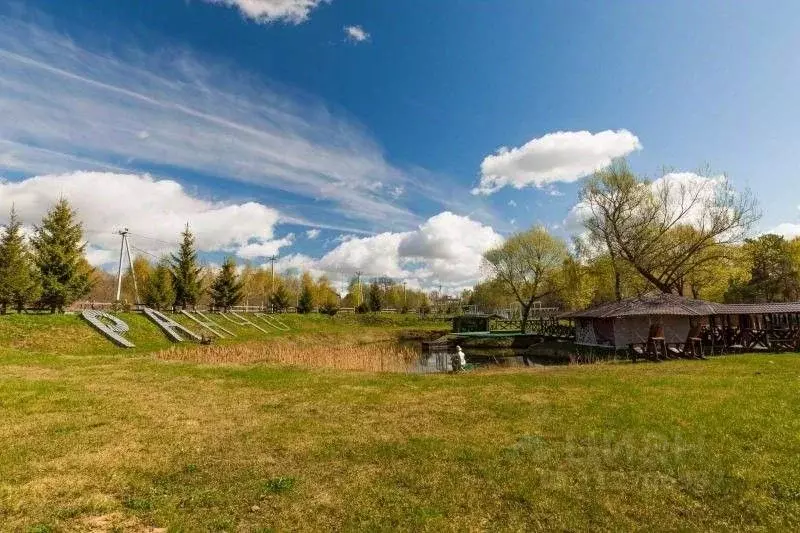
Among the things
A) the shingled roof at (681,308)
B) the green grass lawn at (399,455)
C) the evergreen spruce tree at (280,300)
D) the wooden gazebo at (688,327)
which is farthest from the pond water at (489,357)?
the evergreen spruce tree at (280,300)

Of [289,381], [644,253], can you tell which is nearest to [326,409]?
[289,381]

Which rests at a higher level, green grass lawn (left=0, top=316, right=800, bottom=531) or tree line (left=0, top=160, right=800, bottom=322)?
tree line (left=0, top=160, right=800, bottom=322)

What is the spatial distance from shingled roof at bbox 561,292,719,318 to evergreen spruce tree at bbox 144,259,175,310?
4076cm

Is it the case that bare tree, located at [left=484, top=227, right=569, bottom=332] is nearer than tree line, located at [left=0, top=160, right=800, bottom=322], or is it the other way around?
tree line, located at [left=0, top=160, right=800, bottom=322]

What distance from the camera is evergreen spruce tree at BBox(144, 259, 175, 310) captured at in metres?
45.6

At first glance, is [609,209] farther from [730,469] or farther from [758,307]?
[730,469]

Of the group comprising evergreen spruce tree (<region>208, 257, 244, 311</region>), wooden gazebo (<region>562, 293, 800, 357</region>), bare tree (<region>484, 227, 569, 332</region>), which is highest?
bare tree (<region>484, 227, 569, 332</region>)

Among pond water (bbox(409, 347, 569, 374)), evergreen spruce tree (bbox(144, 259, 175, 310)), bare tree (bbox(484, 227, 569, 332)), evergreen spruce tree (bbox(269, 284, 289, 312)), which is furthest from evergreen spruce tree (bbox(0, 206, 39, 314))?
bare tree (bbox(484, 227, 569, 332))

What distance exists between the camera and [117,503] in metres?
6.11

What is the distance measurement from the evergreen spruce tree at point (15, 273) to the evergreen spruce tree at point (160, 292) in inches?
560

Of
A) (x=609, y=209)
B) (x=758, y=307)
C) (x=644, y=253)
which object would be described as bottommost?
(x=758, y=307)

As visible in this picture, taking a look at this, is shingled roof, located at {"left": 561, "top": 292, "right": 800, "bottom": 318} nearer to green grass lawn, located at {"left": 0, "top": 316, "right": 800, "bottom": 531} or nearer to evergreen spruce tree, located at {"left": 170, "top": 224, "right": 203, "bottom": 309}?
green grass lawn, located at {"left": 0, "top": 316, "right": 800, "bottom": 531}

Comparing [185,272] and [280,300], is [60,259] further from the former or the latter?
[280,300]

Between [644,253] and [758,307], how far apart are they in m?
9.90
